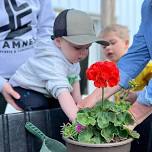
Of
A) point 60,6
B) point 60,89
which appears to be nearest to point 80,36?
point 60,89

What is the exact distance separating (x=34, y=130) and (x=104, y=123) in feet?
1.11

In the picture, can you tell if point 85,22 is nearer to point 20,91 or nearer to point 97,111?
point 20,91

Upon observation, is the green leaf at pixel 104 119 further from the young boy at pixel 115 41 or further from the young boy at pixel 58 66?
the young boy at pixel 115 41

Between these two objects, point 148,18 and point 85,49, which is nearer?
point 148,18

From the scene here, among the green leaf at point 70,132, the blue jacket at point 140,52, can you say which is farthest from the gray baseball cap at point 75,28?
the green leaf at point 70,132

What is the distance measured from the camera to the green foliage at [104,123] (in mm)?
1410

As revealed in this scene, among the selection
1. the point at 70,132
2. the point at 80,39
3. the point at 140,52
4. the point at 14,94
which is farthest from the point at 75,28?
the point at 70,132

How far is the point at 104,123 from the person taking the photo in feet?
4.61

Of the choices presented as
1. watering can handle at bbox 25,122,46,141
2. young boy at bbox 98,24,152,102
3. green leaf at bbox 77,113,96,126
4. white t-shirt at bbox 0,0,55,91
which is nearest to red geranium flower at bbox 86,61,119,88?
green leaf at bbox 77,113,96,126

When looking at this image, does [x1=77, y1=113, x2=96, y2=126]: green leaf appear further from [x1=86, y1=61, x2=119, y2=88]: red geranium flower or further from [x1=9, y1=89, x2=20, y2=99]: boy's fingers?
[x1=9, y1=89, x2=20, y2=99]: boy's fingers

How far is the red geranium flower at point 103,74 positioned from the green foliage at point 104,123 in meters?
0.09

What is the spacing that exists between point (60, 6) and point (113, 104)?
302cm

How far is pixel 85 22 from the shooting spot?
1874 millimetres

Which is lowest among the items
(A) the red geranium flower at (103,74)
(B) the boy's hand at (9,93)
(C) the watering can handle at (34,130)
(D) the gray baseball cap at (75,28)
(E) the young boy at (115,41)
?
(E) the young boy at (115,41)
